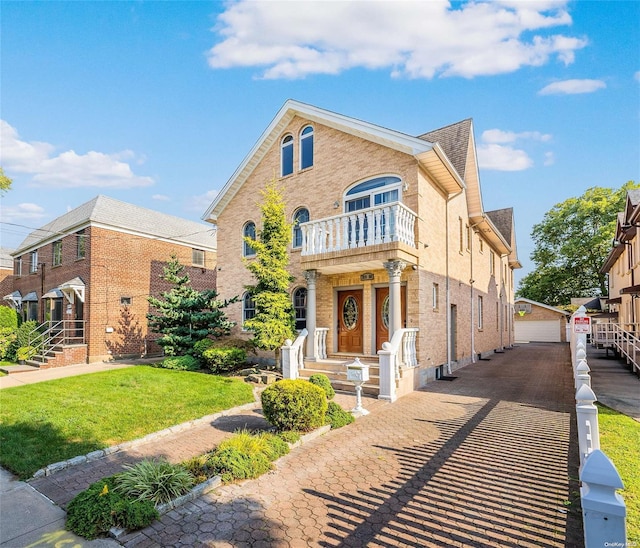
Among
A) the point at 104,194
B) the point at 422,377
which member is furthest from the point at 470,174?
the point at 104,194

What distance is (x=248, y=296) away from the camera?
16344 millimetres

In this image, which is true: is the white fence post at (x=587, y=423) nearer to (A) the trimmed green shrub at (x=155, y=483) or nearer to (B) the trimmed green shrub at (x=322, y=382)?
(A) the trimmed green shrub at (x=155, y=483)

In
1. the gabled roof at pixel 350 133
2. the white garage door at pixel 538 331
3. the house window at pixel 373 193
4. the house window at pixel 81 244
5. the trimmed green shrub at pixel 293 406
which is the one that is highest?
the gabled roof at pixel 350 133

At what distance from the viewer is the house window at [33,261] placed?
23.7 m

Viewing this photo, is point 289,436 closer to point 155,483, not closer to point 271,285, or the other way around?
point 155,483

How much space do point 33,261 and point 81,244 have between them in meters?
8.30

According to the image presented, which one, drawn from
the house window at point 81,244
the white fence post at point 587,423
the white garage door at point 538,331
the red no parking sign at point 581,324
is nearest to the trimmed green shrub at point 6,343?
the house window at point 81,244

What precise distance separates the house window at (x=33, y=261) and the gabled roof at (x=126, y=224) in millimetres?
421

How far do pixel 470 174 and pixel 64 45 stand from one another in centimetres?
1460

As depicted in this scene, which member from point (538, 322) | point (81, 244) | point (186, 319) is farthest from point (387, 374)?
point (538, 322)

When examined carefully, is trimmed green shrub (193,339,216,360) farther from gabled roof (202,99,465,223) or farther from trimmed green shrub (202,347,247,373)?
gabled roof (202,99,465,223)

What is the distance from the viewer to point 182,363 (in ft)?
46.8

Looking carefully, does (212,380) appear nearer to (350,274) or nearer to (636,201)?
(350,274)

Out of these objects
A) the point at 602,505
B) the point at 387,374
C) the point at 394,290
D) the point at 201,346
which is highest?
the point at 394,290
